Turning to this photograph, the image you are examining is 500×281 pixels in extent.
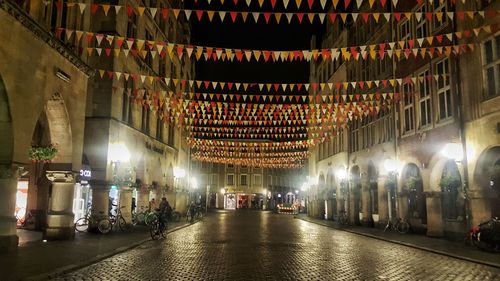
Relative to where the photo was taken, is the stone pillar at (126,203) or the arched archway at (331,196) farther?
the arched archway at (331,196)

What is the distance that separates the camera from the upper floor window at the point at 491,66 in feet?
58.8

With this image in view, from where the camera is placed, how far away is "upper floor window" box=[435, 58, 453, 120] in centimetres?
2161

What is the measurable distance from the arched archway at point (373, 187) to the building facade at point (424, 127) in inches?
2.6

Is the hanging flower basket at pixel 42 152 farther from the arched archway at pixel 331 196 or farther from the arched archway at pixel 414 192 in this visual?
the arched archway at pixel 331 196

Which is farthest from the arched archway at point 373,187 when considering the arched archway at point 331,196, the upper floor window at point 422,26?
the arched archway at point 331,196

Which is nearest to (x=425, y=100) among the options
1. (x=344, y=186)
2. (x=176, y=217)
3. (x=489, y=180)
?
(x=489, y=180)

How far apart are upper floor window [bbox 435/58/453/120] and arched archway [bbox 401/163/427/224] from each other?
13.0 ft

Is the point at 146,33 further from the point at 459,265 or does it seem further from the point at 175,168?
the point at 459,265

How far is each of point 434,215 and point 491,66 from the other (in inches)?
307

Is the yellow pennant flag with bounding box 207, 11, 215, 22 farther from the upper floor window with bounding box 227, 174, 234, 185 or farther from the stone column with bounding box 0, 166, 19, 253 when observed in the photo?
the upper floor window with bounding box 227, 174, 234, 185

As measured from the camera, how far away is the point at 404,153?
25.7 m

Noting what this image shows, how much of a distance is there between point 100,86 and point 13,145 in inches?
420

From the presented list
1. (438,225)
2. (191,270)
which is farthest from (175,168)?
(191,270)

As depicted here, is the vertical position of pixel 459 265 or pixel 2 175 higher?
pixel 2 175
